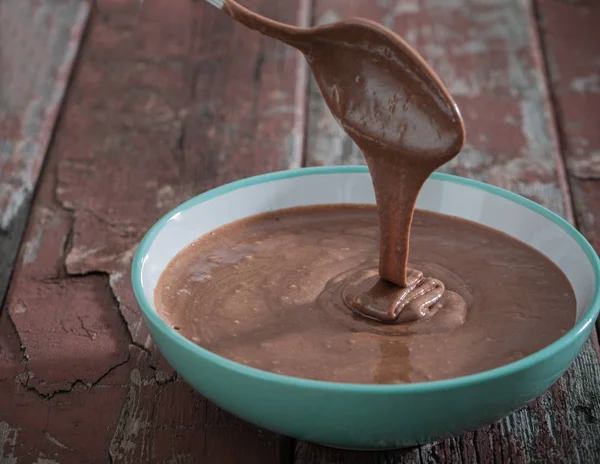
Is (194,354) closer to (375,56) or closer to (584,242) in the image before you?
(375,56)

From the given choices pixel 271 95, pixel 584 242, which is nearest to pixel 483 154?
pixel 271 95

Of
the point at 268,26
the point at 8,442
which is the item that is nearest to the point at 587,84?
the point at 268,26

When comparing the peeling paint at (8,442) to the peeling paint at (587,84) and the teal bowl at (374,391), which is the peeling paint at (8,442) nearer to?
the teal bowl at (374,391)

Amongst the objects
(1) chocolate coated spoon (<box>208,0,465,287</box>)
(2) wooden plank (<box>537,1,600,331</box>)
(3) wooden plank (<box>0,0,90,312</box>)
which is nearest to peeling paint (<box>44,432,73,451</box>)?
(3) wooden plank (<box>0,0,90,312</box>)

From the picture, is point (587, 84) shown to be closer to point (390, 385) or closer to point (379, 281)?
point (379, 281)

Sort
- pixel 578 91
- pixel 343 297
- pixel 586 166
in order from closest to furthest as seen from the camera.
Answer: pixel 343 297 → pixel 586 166 → pixel 578 91

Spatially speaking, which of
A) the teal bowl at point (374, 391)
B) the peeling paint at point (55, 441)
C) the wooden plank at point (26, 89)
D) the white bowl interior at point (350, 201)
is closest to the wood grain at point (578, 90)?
the white bowl interior at point (350, 201)
